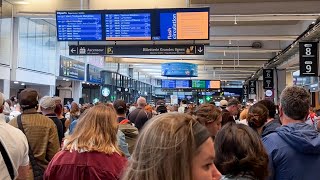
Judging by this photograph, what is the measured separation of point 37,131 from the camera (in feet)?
13.9

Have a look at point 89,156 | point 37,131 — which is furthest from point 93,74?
point 89,156

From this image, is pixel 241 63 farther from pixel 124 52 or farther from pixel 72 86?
pixel 124 52

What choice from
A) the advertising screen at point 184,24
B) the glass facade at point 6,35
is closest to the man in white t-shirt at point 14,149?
the advertising screen at point 184,24

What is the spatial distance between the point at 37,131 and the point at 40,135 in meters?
0.05

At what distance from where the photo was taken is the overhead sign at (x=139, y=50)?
10156mm

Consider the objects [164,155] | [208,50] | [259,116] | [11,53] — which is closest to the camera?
[164,155]

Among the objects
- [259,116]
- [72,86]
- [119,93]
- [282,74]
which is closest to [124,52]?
[259,116]

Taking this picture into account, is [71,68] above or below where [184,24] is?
below

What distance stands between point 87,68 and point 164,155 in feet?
66.4

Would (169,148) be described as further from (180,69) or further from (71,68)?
(180,69)

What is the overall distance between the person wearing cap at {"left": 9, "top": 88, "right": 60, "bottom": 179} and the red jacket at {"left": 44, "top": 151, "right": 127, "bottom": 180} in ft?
4.74

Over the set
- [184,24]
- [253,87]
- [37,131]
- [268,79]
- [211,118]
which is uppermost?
[184,24]

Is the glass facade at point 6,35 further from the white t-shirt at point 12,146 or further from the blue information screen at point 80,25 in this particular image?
the white t-shirt at point 12,146

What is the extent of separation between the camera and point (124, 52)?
10.5 m
